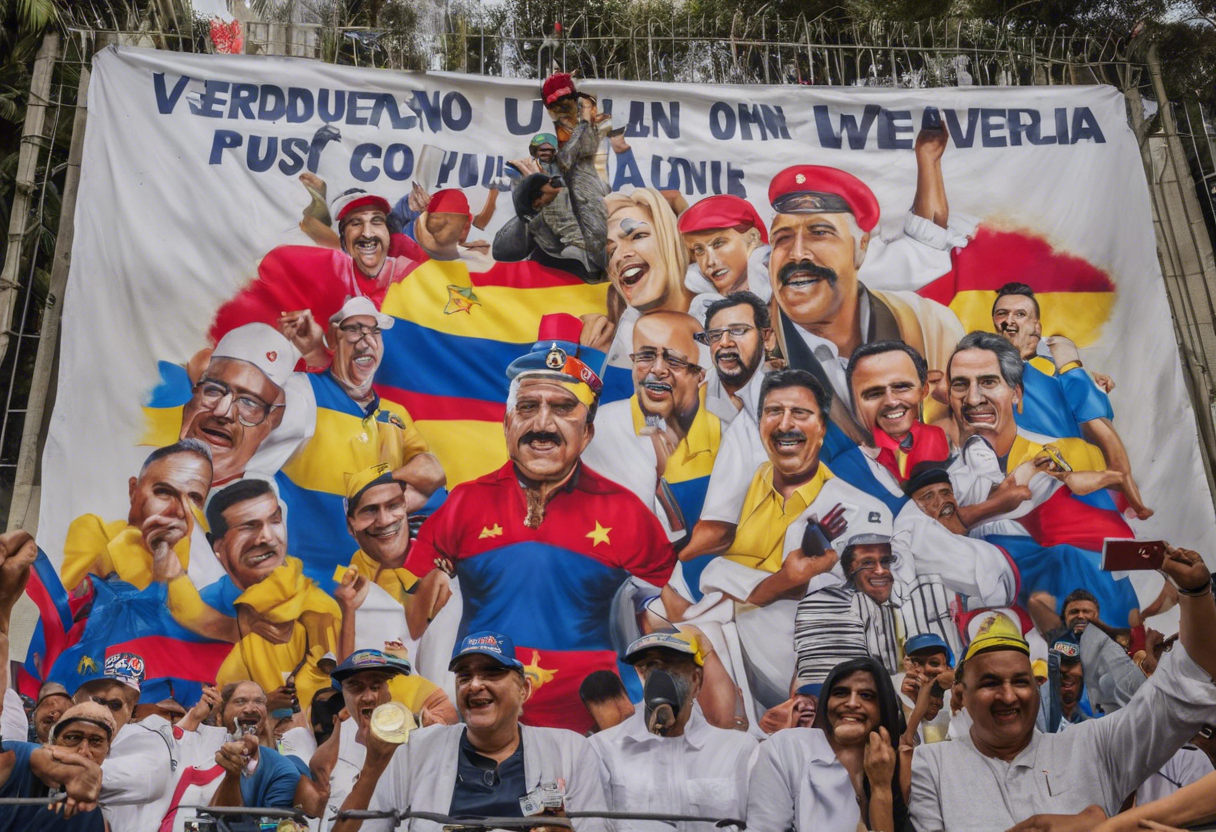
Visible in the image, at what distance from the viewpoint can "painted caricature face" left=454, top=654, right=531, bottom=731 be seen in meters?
4.28

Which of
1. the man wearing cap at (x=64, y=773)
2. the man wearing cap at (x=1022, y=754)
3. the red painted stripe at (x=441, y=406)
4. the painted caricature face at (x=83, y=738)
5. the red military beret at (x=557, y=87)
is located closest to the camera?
the man wearing cap at (x=1022, y=754)

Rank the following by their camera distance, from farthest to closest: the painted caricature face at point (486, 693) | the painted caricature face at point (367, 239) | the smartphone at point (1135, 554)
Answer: the painted caricature face at point (367, 239)
the painted caricature face at point (486, 693)
the smartphone at point (1135, 554)

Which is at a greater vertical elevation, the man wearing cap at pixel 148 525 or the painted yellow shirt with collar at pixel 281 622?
the man wearing cap at pixel 148 525

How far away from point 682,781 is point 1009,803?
163 centimetres

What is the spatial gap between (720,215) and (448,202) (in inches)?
58.7

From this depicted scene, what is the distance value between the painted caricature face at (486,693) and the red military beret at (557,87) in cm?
368

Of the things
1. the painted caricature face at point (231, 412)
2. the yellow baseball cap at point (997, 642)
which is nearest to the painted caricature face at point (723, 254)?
the painted caricature face at point (231, 412)

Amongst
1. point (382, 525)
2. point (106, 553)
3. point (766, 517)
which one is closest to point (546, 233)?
point (382, 525)

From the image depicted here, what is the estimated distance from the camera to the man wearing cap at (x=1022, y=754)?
3545mm

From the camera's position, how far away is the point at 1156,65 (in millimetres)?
7730

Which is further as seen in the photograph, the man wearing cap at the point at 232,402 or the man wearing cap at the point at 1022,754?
the man wearing cap at the point at 232,402

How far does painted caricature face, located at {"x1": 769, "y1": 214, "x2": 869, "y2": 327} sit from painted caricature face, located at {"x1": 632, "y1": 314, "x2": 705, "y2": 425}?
583mm

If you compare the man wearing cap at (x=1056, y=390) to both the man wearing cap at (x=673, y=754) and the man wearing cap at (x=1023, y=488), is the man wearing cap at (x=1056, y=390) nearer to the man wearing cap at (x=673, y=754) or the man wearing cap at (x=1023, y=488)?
the man wearing cap at (x=1023, y=488)

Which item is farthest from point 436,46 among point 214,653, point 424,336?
point 214,653
